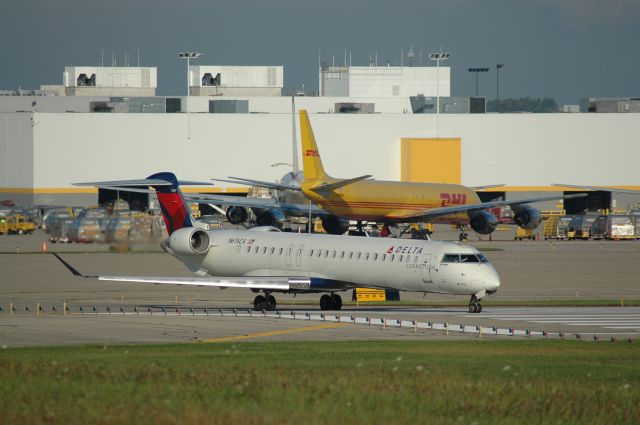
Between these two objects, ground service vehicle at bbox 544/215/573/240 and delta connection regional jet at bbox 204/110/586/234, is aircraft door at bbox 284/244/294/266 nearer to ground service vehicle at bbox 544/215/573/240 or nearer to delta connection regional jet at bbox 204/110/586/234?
delta connection regional jet at bbox 204/110/586/234

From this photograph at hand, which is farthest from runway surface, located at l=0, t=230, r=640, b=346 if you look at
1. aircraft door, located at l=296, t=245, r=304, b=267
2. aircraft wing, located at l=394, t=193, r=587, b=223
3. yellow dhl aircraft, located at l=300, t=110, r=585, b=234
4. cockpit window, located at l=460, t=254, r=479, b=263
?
aircraft wing, located at l=394, t=193, r=587, b=223

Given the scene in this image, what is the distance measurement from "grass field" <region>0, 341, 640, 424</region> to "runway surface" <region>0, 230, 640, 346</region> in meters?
5.24

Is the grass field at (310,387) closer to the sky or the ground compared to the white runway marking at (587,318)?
closer to the sky

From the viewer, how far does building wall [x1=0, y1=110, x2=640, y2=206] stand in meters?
122

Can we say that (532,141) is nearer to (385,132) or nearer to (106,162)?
(385,132)

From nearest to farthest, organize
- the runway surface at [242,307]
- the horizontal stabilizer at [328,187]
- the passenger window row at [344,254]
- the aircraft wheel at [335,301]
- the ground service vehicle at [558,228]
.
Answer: the runway surface at [242,307] → the passenger window row at [344,254] → the aircraft wheel at [335,301] → the horizontal stabilizer at [328,187] → the ground service vehicle at [558,228]

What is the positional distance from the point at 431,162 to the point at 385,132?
5.59m

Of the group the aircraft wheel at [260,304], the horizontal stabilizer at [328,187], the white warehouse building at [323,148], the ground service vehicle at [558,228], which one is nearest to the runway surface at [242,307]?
the aircraft wheel at [260,304]

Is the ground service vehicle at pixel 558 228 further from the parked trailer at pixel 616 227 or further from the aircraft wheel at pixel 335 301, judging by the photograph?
the aircraft wheel at pixel 335 301

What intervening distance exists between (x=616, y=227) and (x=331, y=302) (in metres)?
55.2

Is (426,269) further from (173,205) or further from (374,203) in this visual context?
(374,203)

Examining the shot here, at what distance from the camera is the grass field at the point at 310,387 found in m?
17.5

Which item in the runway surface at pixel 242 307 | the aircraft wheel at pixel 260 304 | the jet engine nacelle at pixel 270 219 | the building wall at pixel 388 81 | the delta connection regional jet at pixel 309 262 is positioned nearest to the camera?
the runway surface at pixel 242 307

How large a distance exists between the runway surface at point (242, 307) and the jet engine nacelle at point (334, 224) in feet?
30.8
